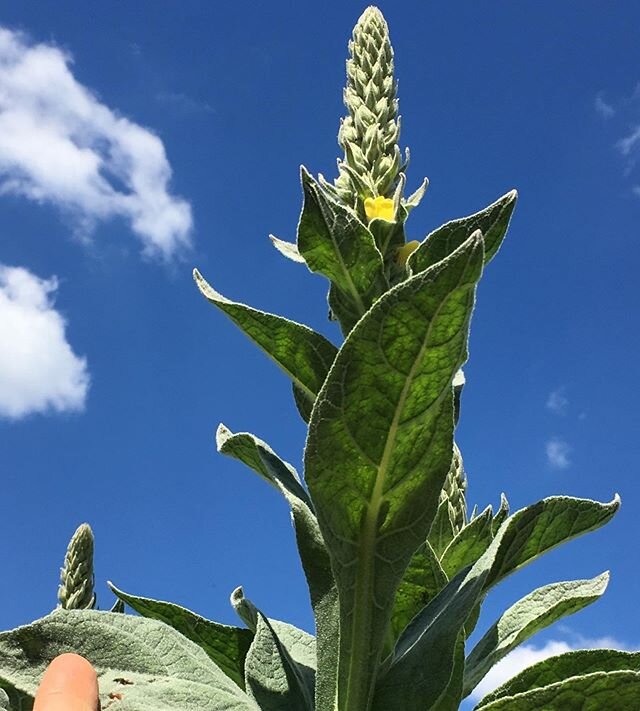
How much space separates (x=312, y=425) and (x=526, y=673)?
1143mm

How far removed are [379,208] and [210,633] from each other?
5.32ft

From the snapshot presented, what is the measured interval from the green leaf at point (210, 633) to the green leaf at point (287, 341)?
0.98 metres

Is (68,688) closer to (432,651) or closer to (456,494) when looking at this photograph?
(432,651)

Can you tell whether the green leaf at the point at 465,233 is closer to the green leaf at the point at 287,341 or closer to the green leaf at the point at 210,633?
the green leaf at the point at 287,341

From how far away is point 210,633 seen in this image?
2.81 m

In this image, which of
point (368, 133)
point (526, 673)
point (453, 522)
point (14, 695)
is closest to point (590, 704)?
point (526, 673)

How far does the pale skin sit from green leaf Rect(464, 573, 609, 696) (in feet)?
4.41

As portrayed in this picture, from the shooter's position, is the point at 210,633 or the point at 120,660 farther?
the point at 210,633

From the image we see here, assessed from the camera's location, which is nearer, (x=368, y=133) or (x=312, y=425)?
(x=312, y=425)

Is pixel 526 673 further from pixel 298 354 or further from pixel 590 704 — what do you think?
pixel 298 354

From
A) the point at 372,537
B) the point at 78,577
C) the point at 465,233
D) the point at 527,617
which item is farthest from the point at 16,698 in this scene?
the point at 78,577

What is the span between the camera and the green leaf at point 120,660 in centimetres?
217

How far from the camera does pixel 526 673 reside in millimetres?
2414

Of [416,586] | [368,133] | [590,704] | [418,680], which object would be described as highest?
[368,133]
